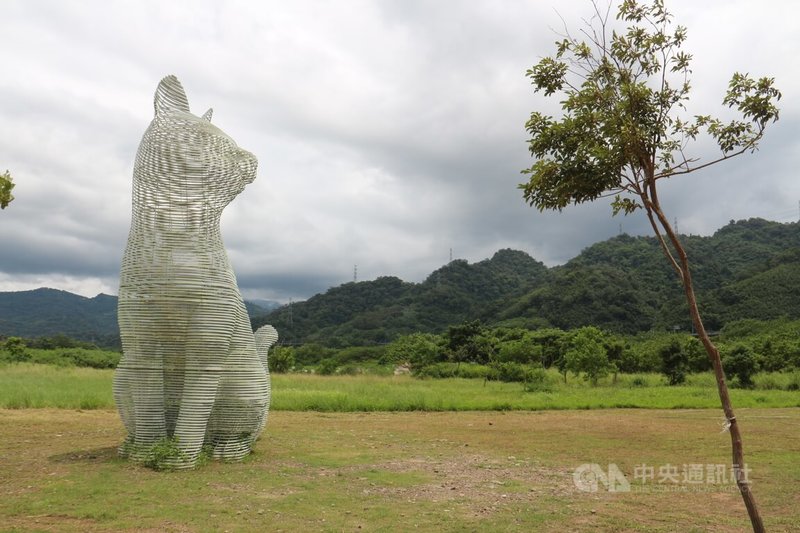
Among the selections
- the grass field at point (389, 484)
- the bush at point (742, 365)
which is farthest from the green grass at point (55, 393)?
the bush at point (742, 365)

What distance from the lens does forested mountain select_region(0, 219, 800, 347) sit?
49906 mm

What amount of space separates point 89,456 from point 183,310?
2647mm

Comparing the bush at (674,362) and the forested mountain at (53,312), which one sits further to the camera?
the forested mountain at (53,312)

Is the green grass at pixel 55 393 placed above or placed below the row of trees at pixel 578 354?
below

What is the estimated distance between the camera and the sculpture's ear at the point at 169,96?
8.62m

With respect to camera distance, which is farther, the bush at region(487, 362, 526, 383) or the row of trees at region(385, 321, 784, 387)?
the bush at region(487, 362, 526, 383)

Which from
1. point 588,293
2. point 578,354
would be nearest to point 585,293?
point 588,293

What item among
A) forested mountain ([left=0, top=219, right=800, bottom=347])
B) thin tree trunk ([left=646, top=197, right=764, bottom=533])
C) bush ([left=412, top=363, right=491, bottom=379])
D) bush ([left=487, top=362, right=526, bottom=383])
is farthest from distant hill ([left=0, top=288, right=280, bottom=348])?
thin tree trunk ([left=646, top=197, right=764, bottom=533])

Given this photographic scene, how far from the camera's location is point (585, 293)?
188 ft

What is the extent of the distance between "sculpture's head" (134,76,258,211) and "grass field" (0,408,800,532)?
3.55 m

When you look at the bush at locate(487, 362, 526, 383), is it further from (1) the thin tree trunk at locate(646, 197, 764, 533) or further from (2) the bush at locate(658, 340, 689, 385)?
(1) the thin tree trunk at locate(646, 197, 764, 533)

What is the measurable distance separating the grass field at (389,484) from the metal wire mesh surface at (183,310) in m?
0.58

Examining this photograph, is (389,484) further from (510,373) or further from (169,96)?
(510,373)

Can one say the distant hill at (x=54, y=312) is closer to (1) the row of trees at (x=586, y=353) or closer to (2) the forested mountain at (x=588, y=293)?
(2) the forested mountain at (x=588, y=293)
